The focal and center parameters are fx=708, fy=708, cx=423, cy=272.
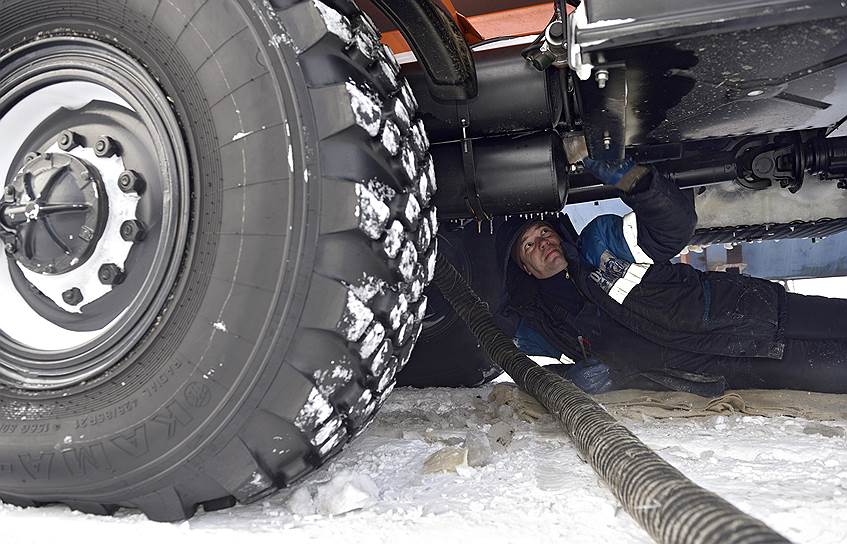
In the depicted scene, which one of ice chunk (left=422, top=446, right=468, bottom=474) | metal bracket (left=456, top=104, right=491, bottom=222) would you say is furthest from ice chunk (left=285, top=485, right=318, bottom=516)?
metal bracket (left=456, top=104, right=491, bottom=222)

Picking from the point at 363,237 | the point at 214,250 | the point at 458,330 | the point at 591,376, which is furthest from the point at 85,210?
the point at 591,376

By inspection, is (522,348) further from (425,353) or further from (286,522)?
(286,522)

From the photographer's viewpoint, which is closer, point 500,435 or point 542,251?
point 500,435

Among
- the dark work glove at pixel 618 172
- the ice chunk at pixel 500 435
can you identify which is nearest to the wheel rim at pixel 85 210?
the ice chunk at pixel 500 435

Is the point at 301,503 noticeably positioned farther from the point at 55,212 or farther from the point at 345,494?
the point at 55,212

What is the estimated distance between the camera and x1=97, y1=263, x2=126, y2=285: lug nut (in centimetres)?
147

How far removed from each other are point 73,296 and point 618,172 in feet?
5.63

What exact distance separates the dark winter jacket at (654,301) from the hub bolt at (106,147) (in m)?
1.76

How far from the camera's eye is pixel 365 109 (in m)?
1.33

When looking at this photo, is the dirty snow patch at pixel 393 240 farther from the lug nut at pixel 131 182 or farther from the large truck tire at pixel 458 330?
the large truck tire at pixel 458 330

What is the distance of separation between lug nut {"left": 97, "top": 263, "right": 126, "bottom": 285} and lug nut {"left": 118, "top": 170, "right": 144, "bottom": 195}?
16 cm

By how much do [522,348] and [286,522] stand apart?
6.55 feet

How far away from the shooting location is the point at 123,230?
1.47 meters

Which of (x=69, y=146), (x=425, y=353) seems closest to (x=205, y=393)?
(x=69, y=146)
